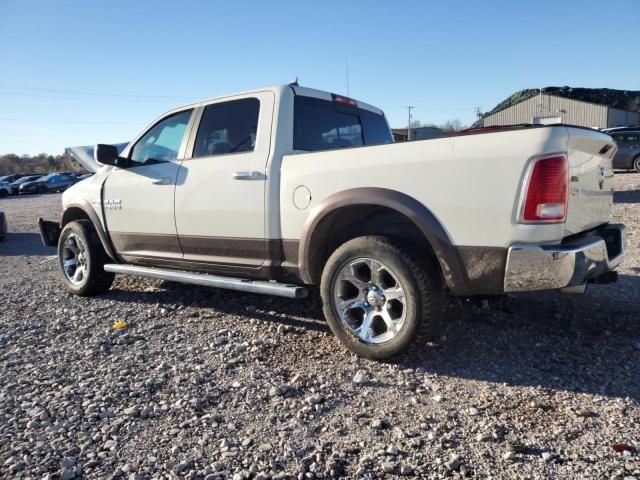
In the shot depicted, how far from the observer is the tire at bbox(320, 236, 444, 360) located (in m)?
3.14

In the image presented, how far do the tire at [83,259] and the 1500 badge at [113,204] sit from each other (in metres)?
0.47

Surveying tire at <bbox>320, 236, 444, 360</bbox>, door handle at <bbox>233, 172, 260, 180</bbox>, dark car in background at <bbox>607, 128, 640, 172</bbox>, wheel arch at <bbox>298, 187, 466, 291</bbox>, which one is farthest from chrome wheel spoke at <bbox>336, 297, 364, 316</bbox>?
dark car in background at <bbox>607, 128, 640, 172</bbox>

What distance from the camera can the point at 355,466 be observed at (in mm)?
2242

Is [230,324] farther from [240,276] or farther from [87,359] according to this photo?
[87,359]

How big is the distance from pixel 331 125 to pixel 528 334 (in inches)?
94.9

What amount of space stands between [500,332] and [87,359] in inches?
125

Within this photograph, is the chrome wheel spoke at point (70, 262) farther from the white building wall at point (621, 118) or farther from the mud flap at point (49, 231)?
the white building wall at point (621, 118)

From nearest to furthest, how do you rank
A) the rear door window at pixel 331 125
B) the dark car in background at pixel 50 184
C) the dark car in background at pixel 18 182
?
1. the rear door window at pixel 331 125
2. the dark car in background at pixel 50 184
3. the dark car in background at pixel 18 182

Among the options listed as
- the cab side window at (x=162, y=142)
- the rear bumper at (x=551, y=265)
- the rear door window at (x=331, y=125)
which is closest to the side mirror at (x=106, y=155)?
the cab side window at (x=162, y=142)

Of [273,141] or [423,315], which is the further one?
[273,141]

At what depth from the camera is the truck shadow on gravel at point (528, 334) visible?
3.11 meters

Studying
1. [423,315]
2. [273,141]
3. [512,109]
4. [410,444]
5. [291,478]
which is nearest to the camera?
[291,478]

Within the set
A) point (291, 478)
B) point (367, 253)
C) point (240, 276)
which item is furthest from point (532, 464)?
point (240, 276)

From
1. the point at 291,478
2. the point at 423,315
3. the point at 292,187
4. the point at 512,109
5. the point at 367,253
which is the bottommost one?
the point at 291,478
